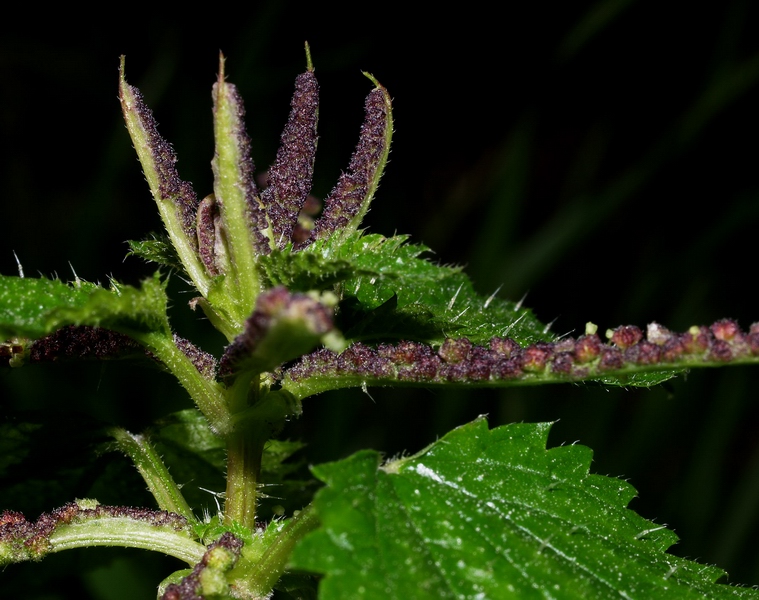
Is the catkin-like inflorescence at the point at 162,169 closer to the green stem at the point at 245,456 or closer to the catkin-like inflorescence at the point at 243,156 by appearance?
the catkin-like inflorescence at the point at 243,156

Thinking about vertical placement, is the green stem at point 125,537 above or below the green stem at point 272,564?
below

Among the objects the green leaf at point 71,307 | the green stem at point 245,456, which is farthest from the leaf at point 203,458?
the green leaf at point 71,307

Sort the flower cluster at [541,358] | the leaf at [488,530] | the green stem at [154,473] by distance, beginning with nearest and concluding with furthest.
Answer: the leaf at [488,530], the flower cluster at [541,358], the green stem at [154,473]

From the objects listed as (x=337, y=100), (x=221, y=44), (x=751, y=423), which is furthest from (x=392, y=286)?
(x=751, y=423)

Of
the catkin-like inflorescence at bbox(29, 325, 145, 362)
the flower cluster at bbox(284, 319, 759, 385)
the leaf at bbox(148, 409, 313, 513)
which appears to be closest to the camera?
the flower cluster at bbox(284, 319, 759, 385)

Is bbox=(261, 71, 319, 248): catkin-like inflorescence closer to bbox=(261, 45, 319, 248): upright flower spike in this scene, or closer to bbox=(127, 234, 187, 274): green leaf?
bbox=(261, 45, 319, 248): upright flower spike

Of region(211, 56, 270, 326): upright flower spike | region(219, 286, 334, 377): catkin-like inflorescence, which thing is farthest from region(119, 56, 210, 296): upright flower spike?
region(219, 286, 334, 377): catkin-like inflorescence

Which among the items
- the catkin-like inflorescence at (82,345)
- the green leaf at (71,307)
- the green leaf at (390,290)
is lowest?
the catkin-like inflorescence at (82,345)

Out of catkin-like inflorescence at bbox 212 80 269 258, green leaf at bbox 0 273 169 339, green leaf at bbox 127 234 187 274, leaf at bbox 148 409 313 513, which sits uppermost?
catkin-like inflorescence at bbox 212 80 269 258
